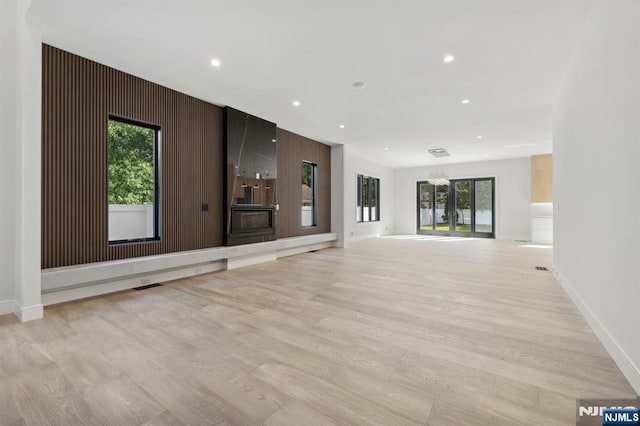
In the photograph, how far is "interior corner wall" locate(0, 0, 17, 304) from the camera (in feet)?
9.98

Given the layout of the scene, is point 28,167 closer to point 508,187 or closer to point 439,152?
point 439,152

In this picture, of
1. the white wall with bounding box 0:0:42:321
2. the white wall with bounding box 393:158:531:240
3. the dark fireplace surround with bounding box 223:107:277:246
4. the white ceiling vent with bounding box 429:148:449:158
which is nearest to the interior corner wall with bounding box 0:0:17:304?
the white wall with bounding box 0:0:42:321

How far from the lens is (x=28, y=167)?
2.89 m

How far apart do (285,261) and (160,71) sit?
13.2 feet

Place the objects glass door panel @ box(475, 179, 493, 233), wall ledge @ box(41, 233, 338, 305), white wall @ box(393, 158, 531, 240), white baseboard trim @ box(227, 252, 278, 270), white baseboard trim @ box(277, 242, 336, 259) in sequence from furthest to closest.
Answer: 1. glass door panel @ box(475, 179, 493, 233)
2. white wall @ box(393, 158, 531, 240)
3. white baseboard trim @ box(277, 242, 336, 259)
4. white baseboard trim @ box(227, 252, 278, 270)
5. wall ledge @ box(41, 233, 338, 305)

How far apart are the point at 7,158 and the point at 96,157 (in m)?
0.82

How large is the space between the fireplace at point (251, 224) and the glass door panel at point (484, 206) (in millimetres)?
8806

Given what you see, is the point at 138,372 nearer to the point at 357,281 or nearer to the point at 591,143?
the point at 357,281

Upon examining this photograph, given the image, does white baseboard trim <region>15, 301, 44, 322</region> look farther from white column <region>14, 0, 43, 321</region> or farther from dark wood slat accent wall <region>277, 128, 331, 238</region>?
dark wood slat accent wall <region>277, 128, 331, 238</region>

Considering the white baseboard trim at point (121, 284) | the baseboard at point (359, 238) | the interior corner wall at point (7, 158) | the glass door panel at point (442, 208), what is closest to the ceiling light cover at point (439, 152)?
the glass door panel at point (442, 208)

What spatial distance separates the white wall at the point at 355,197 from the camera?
9.38 meters

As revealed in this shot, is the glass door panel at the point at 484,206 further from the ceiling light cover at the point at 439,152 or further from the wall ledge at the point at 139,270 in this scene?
the wall ledge at the point at 139,270

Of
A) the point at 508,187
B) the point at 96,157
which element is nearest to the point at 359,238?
the point at 508,187

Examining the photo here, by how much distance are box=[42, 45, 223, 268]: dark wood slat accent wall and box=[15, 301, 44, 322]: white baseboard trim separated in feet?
1.89
